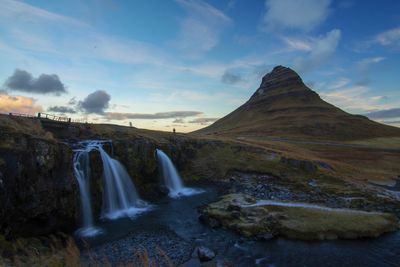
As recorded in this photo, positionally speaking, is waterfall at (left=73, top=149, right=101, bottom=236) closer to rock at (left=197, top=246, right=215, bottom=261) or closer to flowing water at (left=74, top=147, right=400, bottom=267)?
flowing water at (left=74, top=147, right=400, bottom=267)

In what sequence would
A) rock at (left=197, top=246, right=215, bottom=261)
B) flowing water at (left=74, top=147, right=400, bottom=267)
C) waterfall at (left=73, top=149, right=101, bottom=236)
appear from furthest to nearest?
waterfall at (left=73, top=149, right=101, bottom=236), flowing water at (left=74, top=147, right=400, bottom=267), rock at (left=197, top=246, right=215, bottom=261)

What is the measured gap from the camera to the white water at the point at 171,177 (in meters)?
47.6

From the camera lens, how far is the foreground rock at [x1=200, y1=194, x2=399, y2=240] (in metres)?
26.7

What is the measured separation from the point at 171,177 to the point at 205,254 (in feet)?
95.8

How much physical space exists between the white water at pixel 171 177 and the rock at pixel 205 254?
75.3 feet

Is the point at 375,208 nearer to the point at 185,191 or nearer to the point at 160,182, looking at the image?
the point at 185,191

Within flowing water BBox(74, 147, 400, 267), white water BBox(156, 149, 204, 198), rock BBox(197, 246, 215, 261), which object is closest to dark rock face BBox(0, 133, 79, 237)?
flowing water BBox(74, 147, 400, 267)

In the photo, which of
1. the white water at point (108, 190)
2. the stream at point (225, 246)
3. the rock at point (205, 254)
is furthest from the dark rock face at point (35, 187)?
the rock at point (205, 254)

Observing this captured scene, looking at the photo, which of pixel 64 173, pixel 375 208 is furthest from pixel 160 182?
pixel 375 208

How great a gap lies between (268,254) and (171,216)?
13.8 metres

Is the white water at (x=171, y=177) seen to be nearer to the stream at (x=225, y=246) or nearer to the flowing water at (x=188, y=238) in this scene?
the flowing water at (x=188, y=238)

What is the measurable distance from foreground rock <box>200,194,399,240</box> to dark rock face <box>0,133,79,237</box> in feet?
48.0

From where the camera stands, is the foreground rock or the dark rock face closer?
the dark rock face

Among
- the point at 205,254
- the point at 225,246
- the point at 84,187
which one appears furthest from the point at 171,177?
the point at 205,254
